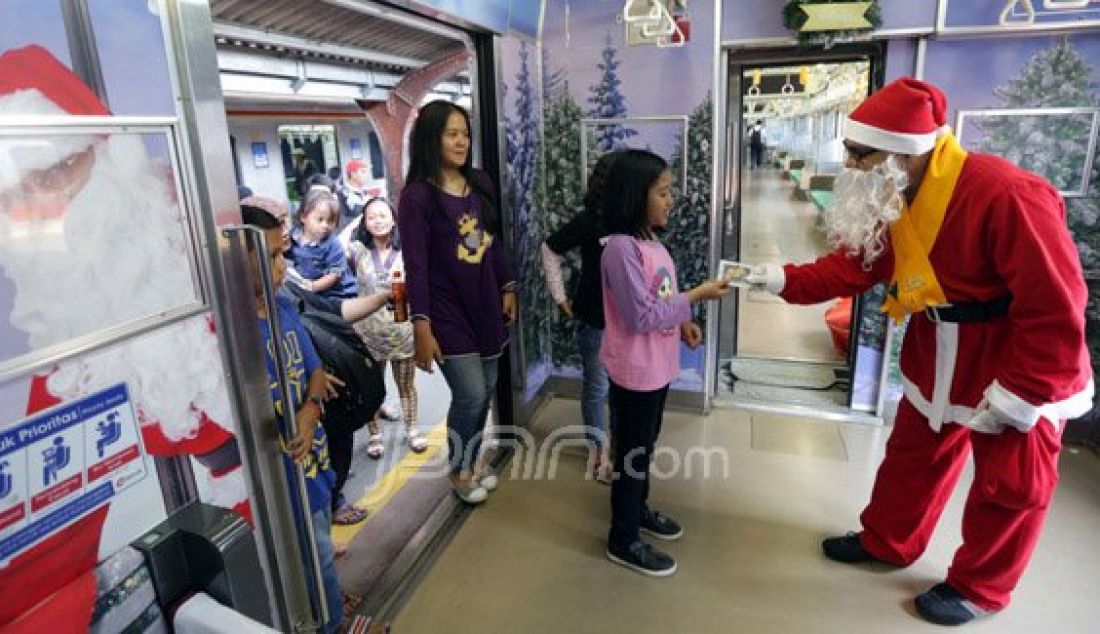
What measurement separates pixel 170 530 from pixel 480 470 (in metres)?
1.83

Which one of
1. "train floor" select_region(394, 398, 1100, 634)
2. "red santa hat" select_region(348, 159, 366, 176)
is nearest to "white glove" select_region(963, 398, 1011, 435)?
"train floor" select_region(394, 398, 1100, 634)

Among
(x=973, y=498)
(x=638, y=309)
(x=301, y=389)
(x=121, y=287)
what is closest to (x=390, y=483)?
(x=301, y=389)

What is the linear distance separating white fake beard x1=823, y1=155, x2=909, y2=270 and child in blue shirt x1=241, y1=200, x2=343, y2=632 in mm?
1692

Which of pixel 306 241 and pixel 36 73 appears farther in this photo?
pixel 306 241

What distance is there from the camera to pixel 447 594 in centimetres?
231

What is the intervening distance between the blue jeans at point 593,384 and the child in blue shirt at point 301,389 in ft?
4.17

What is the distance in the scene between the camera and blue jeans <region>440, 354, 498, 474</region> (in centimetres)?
251

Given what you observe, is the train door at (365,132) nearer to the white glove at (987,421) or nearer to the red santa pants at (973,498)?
the red santa pants at (973,498)

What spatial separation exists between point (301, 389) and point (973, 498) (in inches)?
80.6

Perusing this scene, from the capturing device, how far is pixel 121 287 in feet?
3.73

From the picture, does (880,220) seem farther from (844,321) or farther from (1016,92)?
(844,321)

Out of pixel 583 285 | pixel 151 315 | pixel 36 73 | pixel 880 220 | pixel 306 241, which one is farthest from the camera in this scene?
pixel 306 241

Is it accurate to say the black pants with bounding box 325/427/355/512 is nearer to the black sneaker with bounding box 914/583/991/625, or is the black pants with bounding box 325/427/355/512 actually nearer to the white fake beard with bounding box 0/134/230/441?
the white fake beard with bounding box 0/134/230/441

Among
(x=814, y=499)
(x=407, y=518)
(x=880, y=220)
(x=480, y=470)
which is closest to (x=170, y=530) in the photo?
(x=407, y=518)
